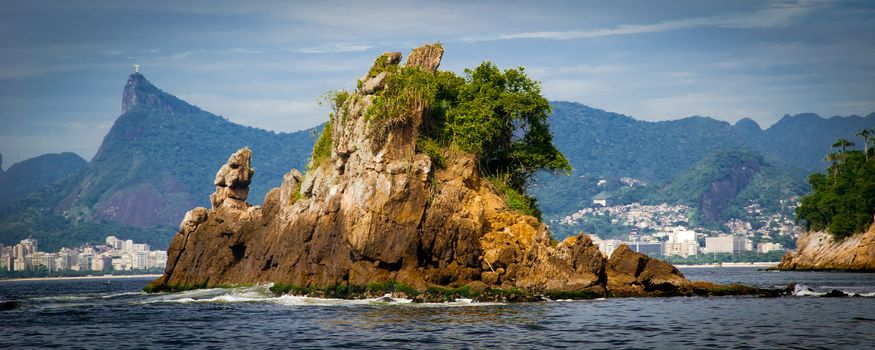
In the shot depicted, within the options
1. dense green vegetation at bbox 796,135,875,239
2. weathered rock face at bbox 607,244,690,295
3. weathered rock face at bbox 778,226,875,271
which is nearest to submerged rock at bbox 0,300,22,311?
weathered rock face at bbox 607,244,690,295

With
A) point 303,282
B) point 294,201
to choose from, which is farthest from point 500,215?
point 294,201

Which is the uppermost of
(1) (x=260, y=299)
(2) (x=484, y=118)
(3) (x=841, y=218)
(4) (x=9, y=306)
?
(2) (x=484, y=118)

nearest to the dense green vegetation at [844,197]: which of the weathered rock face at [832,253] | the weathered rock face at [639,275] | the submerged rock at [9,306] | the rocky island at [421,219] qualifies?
the weathered rock face at [832,253]

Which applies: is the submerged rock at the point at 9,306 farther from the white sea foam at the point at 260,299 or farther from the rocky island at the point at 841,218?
the rocky island at the point at 841,218

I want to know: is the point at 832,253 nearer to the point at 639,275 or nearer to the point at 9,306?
the point at 639,275

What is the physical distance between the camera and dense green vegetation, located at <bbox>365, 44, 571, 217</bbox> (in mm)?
74625

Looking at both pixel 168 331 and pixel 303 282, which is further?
pixel 303 282

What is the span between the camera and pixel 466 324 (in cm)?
4891

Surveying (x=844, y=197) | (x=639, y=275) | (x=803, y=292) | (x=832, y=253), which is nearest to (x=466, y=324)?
(x=639, y=275)

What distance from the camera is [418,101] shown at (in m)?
74.8

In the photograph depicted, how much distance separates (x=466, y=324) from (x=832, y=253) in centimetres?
10573

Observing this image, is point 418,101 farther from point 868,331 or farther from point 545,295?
point 868,331

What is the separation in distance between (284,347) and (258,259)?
43653 mm

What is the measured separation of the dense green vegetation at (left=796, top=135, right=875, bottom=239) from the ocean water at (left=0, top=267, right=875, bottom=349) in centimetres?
6985
